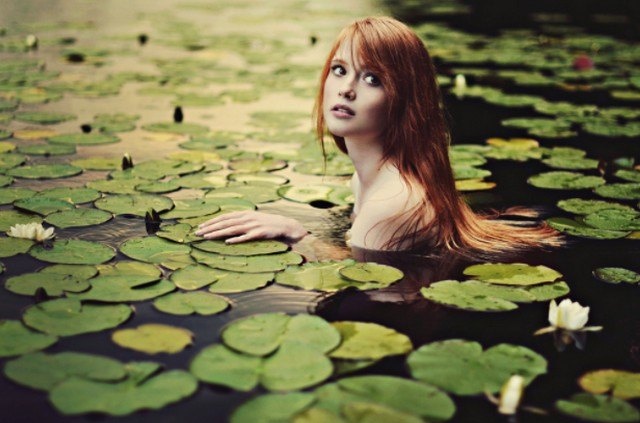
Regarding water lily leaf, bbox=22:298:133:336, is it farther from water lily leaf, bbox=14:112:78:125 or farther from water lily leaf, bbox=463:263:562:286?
water lily leaf, bbox=14:112:78:125

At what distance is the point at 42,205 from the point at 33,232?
0.40 metres

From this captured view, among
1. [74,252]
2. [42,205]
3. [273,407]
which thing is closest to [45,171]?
[42,205]

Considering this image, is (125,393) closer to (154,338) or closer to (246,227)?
(154,338)

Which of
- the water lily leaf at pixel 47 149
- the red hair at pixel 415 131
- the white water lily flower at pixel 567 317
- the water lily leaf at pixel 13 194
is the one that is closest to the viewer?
the white water lily flower at pixel 567 317

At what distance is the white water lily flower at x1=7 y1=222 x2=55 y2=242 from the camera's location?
2.62 meters

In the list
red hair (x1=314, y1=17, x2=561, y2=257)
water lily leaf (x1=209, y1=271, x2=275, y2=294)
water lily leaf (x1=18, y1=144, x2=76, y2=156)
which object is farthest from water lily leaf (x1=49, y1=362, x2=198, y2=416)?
water lily leaf (x1=18, y1=144, x2=76, y2=156)

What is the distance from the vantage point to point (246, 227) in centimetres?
271

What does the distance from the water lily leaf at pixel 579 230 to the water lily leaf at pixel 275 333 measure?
50.8 inches

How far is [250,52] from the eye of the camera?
7.09 meters

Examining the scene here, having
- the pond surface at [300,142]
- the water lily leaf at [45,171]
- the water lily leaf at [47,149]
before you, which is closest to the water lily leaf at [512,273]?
the pond surface at [300,142]

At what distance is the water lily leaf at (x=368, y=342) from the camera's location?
6.47ft

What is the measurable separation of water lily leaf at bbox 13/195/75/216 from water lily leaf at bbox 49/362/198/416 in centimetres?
130

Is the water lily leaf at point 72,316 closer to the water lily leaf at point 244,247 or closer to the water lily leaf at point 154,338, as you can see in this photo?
the water lily leaf at point 154,338

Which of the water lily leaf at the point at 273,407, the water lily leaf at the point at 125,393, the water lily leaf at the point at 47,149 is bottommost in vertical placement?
the water lily leaf at the point at 273,407
